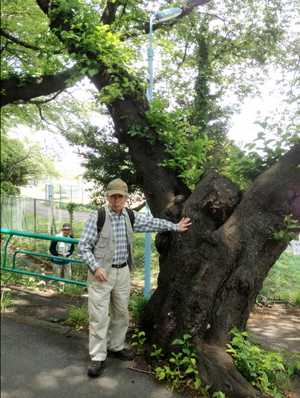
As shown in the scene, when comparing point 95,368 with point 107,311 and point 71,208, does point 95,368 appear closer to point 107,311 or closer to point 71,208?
point 107,311

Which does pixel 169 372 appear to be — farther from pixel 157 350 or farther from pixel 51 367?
pixel 51 367

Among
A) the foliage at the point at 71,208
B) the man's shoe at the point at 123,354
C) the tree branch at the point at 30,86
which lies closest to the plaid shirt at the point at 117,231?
the man's shoe at the point at 123,354

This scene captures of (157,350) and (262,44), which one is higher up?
(262,44)

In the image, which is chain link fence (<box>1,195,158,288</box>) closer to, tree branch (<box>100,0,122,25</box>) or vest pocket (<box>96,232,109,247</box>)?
tree branch (<box>100,0,122,25</box>)

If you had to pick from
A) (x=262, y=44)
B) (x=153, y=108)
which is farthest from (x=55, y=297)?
(x=262, y=44)

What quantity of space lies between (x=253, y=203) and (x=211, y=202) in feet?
1.56

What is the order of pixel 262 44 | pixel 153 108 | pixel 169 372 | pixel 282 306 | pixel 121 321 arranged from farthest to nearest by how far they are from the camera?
pixel 262 44 → pixel 282 306 → pixel 153 108 → pixel 121 321 → pixel 169 372

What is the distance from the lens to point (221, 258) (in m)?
3.41

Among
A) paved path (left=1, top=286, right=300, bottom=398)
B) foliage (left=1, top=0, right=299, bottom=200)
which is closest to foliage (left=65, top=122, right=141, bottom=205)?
foliage (left=1, top=0, right=299, bottom=200)

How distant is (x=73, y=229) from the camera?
33.2ft

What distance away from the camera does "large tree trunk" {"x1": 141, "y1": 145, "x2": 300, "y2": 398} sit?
3.34 meters

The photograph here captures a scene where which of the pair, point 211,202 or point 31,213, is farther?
point 31,213

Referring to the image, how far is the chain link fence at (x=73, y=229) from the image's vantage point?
8.30 m

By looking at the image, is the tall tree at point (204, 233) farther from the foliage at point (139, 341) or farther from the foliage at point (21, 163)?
the foliage at point (21, 163)
